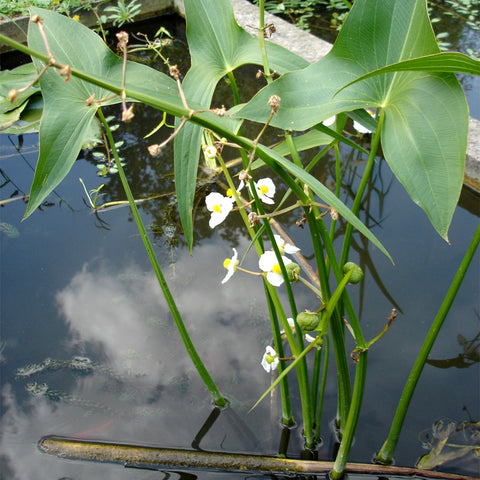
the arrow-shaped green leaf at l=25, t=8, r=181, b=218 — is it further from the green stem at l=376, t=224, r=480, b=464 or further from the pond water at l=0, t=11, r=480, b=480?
the pond water at l=0, t=11, r=480, b=480

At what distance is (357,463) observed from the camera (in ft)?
3.19

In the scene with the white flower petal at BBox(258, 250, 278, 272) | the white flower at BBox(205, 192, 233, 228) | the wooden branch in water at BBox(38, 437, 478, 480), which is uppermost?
the white flower at BBox(205, 192, 233, 228)

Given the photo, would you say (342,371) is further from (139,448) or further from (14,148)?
(14,148)

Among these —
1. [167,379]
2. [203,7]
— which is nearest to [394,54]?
[203,7]

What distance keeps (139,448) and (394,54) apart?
0.90 metres

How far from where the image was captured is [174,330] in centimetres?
131

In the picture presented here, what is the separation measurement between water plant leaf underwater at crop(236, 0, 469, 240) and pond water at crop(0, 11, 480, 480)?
66 cm

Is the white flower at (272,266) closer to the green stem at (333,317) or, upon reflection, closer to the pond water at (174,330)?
the green stem at (333,317)

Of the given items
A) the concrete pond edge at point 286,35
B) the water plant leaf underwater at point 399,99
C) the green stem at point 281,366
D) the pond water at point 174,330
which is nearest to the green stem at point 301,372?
the green stem at point 281,366

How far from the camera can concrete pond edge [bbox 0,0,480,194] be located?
4.98ft

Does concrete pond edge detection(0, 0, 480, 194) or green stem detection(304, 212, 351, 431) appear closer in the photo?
green stem detection(304, 212, 351, 431)

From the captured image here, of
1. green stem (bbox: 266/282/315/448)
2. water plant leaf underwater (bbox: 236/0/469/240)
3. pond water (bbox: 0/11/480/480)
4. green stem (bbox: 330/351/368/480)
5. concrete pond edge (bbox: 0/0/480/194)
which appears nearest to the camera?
water plant leaf underwater (bbox: 236/0/469/240)

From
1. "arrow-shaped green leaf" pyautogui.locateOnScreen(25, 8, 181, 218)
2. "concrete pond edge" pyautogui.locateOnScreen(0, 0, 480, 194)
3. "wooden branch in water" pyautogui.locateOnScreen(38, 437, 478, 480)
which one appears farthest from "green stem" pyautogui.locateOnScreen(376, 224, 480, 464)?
"concrete pond edge" pyautogui.locateOnScreen(0, 0, 480, 194)

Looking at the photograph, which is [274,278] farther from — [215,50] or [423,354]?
[215,50]
